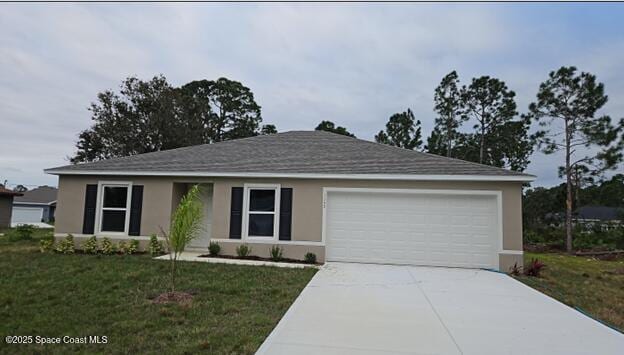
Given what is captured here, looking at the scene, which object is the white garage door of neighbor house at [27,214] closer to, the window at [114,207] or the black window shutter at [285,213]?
the window at [114,207]

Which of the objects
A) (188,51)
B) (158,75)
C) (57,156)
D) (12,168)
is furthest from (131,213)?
(12,168)

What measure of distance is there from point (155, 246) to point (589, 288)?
11204 millimetres

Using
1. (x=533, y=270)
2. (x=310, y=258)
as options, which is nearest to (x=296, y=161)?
(x=310, y=258)

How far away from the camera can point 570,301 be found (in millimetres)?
6320

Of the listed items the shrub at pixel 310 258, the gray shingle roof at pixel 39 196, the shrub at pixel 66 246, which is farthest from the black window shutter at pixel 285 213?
the gray shingle roof at pixel 39 196

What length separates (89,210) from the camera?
34.5 ft

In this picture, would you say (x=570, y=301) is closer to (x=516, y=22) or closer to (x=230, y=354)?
(x=230, y=354)

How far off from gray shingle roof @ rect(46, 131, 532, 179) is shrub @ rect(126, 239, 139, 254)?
2.15m

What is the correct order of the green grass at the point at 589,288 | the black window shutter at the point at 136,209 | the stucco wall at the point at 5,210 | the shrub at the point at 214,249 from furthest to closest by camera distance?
the stucco wall at the point at 5,210 < the black window shutter at the point at 136,209 < the shrub at the point at 214,249 < the green grass at the point at 589,288

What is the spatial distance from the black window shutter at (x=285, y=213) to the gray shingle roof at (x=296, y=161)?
0.66m

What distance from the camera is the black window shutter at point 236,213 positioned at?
10.0 m

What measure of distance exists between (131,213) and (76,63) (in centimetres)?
860

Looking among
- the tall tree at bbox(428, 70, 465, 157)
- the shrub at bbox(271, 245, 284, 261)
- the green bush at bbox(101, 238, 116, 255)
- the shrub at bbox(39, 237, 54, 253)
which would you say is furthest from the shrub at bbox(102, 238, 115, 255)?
the tall tree at bbox(428, 70, 465, 157)

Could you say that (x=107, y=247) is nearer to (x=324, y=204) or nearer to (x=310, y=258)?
(x=310, y=258)
